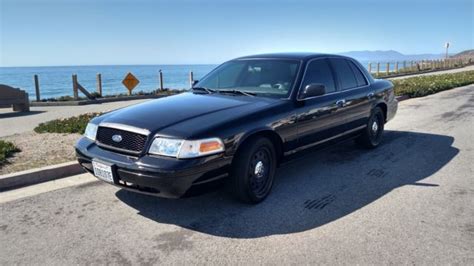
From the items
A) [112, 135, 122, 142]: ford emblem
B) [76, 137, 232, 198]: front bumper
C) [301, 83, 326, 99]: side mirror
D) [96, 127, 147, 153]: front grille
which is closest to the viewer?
[76, 137, 232, 198]: front bumper

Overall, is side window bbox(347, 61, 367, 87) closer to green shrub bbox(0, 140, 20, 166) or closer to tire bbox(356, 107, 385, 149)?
tire bbox(356, 107, 385, 149)

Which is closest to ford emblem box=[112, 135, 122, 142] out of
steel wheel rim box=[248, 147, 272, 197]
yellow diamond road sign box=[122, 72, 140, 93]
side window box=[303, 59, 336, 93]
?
steel wheel rim box=[248, 147, 272, 197]

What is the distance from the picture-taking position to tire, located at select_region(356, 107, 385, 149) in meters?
6.54

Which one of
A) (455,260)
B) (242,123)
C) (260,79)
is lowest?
(455,260)

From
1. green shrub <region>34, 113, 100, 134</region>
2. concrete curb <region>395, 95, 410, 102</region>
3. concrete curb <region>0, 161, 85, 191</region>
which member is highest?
concrete curb <region>395, 95, 410, 102</region>

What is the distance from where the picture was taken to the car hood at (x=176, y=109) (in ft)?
12.9

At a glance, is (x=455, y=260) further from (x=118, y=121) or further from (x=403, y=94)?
(x=403, y=94)

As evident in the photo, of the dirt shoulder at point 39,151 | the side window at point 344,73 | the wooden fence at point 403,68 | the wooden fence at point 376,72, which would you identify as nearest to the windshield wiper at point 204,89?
the wooden fence at point 376,72

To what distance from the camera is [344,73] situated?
5.97 metres

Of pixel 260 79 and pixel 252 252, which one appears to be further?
pixel 260 79

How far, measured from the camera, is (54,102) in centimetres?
1559

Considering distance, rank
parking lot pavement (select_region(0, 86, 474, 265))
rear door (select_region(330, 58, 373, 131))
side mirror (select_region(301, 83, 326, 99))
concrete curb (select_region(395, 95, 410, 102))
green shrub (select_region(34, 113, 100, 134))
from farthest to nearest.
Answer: concrete curb (select_region(395, 95, 410, 102)) → green shrub (select_region(34, 113, 100, 134)) → rear door (select_region(330, 58, 373, 131)) → side mirror (select_region(301, 83, 326, 99)) → parking lot pavement (select_region(0, 86, 474, 265))

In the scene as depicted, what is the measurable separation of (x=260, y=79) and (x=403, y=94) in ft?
36.6

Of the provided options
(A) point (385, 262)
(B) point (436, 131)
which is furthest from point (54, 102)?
(A) point (385, 262)
